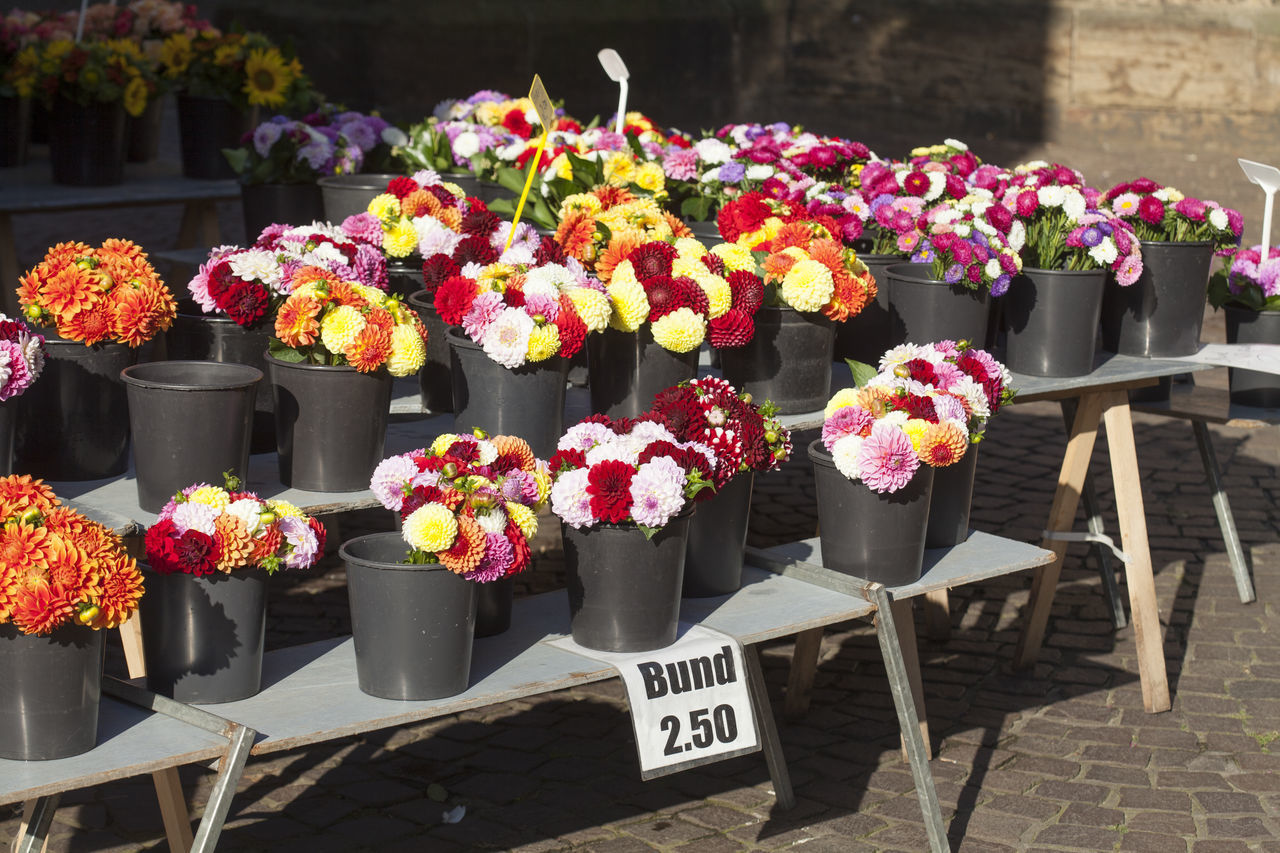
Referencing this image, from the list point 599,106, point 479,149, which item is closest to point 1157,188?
point 479,149

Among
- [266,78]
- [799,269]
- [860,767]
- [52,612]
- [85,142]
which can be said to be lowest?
[860,767]

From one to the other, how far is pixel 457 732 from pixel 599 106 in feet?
27.6

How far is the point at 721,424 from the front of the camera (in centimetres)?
270

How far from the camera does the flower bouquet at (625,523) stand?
246cm

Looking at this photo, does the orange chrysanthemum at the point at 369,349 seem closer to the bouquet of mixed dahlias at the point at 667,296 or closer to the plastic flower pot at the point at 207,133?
the bouquet of mixed dahlias at the point at 667,296

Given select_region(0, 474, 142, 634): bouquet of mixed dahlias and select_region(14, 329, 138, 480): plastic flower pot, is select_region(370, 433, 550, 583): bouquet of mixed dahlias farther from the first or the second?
select_region(14, 329, 138, 480): plastic flower pot

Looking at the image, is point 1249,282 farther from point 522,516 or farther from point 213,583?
point 213,583

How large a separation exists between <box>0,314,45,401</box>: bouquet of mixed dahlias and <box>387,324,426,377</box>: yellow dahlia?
544 mm

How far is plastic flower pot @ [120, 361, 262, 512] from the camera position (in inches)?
99.0

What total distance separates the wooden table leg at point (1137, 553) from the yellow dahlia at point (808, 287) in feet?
3.57

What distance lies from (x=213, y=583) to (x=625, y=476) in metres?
0.62

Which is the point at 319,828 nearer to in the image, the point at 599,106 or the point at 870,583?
the point at 870,583

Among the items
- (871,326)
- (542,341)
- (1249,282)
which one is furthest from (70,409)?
(1249,282)

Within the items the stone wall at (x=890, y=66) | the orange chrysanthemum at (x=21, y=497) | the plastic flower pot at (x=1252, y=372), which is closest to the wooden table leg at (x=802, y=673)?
the plastic flower pot at (x=1252, y=372)
